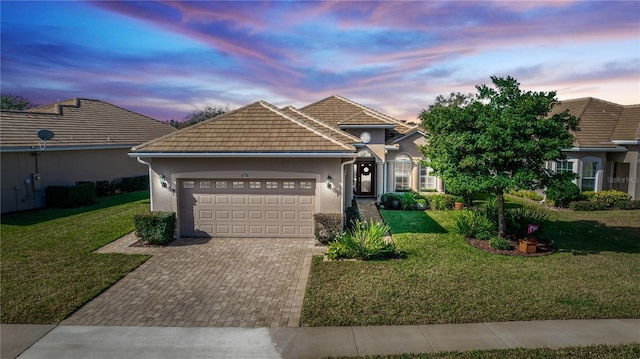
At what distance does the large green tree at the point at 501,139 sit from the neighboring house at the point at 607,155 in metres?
10.2

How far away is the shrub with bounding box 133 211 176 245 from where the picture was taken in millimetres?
12414

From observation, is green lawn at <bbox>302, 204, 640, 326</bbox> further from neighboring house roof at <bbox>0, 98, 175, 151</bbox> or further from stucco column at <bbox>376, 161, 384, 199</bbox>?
neighboring house roof at <bbox>0, 98, 175, 151</bbox>

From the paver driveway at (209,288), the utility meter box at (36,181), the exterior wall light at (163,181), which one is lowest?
the paver driveway at (209,288)

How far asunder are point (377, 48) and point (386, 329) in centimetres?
1192

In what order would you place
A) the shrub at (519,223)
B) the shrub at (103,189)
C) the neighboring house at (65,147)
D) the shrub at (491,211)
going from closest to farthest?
the shrub at (519,223)
the shrub at (491,211)
the neighboring house at (65,147)
the shrub at (103,189)

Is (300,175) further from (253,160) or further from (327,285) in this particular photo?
(327,285)

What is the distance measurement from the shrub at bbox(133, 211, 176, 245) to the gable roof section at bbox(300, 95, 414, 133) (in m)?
11.9

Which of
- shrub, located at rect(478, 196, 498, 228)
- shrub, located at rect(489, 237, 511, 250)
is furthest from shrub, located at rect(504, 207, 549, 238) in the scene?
shrub, located at rect(489, 237, 511, 250)

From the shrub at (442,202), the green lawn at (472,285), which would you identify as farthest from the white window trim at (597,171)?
the green lawn at (472,285)

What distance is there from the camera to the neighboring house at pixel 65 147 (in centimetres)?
1802

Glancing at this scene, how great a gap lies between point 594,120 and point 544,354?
21.6 m

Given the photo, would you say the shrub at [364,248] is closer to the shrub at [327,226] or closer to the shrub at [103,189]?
the shrub at [327,226]

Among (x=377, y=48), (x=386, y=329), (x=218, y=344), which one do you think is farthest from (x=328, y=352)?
(x=377, y=48)

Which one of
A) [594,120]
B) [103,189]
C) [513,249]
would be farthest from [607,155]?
[103,189]
